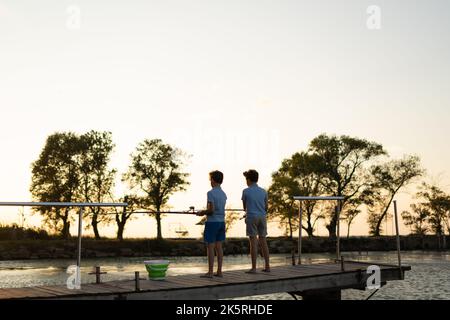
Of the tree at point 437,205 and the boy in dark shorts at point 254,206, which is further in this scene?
the tree at point 437,205

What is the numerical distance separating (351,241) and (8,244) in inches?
1775

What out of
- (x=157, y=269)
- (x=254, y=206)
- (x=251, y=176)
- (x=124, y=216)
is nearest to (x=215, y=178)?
(x=251, y=176)

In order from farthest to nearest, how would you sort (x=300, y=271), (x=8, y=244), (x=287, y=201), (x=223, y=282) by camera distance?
(x=287, y=201) < (x=8, y=244) < (x=300, y=271) < (x=223, y=282)

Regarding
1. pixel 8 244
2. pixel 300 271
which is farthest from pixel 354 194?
pixel 300 271

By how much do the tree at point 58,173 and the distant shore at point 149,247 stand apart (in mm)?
1902

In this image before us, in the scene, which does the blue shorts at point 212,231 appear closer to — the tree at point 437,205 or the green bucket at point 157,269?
the green bucket at point 157,269

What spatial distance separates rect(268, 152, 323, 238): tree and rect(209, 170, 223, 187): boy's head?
54067 mm

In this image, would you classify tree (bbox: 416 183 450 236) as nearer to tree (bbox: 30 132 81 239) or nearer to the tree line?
the tree line

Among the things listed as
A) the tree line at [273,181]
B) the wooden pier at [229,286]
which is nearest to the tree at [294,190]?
the tree line at [273,181]

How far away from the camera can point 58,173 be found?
53.3 meters

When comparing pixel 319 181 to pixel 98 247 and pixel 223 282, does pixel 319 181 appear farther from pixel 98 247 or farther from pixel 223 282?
pixel 223 282

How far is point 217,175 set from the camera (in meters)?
9.98

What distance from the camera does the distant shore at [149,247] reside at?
169ft

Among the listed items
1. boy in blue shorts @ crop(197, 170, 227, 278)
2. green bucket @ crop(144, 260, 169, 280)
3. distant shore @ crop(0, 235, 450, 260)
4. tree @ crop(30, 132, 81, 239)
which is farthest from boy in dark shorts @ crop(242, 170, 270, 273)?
tree @ crop(30, 132, 81, 239)
